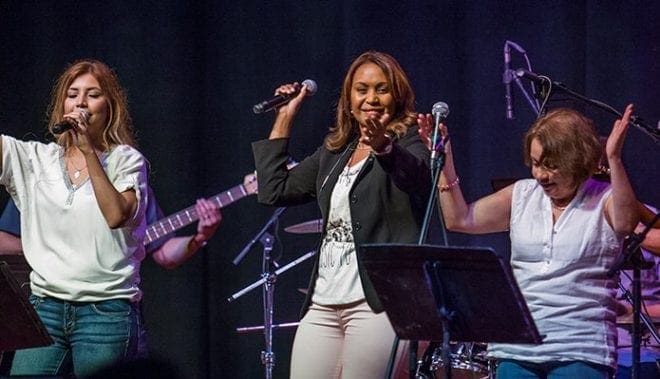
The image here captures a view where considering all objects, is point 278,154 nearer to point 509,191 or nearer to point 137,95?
point 509,191

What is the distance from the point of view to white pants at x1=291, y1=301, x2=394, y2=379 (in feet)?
11.0

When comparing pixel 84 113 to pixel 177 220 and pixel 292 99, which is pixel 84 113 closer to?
pixel 292 99

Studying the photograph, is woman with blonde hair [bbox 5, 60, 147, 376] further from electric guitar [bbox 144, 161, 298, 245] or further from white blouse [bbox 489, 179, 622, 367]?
Answer: white blouse [bbox 489, 179, 622, 367]

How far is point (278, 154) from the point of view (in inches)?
154

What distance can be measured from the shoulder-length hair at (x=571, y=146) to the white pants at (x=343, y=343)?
75 cm

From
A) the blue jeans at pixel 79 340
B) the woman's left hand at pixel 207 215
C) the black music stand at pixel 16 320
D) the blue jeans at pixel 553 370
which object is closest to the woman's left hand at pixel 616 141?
the blue jeans at pixel 553 370

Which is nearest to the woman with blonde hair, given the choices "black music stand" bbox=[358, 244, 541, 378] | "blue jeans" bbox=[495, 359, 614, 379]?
"black music stand" bbox=[358, 244, 541, 378]

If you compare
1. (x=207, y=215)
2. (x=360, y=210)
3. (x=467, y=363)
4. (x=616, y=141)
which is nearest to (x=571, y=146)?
(x=616, y=141)

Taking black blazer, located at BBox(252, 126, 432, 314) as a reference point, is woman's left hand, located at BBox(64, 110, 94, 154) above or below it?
above

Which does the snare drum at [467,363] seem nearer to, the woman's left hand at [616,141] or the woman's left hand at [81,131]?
the woman's left hand at [616,141]

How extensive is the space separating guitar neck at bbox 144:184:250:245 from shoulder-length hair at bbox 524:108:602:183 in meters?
1.52

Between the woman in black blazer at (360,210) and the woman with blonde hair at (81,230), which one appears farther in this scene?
the woman with blonde hair at (81,230)

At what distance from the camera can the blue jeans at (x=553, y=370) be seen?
3338 mm

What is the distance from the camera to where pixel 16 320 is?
326 centimetres
